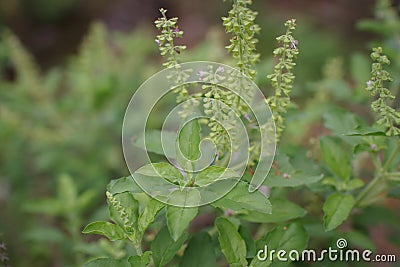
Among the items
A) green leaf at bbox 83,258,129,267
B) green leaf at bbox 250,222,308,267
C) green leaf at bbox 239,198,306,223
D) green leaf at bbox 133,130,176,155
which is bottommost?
green leaf at bbox 250,222,308,267

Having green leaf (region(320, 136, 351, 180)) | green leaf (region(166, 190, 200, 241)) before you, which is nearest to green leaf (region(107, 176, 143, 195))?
green leaf (region(166, 190, 200, 241))

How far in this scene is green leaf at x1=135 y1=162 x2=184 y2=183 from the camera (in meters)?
1.28

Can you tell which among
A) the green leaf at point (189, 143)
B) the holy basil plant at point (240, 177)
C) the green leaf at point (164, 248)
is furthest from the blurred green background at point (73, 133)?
the green leaf at point (189, 143)

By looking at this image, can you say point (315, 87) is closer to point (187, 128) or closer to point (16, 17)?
point (187, 128)

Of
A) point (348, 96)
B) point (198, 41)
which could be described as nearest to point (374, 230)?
point (348, 96)

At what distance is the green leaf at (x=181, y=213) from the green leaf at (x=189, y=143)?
0.09 meters

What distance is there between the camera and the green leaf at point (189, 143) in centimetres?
130

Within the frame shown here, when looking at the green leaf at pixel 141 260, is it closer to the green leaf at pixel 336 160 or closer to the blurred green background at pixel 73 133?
the blurred green background at pixel 73 133

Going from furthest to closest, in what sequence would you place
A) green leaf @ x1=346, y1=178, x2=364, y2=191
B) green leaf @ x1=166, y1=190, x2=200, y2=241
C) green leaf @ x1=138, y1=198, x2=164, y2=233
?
green leaf @ x1=346, y1=178, x2=364, y2=191
green leaf @ x1=138, y1=198, x2=164, y2=233
green leaf @ x1=166, y1=190, x2=200, y2=241

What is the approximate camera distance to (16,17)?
184 inches

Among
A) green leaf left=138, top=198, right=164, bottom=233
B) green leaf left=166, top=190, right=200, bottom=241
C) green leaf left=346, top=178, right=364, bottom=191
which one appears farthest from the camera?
green leaf left=346, top=178, right=364, bottom=191

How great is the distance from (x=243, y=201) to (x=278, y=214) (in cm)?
31

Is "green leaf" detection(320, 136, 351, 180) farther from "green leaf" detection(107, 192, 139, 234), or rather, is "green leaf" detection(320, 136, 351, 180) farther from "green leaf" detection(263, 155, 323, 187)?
"green leaf" detection(107, 192, 139, 234)

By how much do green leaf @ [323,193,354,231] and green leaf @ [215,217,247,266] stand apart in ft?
0.82
